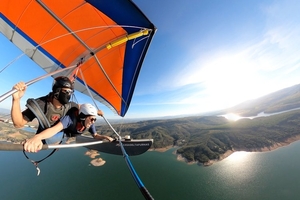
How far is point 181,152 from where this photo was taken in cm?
6850

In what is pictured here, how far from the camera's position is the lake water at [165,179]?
136ft

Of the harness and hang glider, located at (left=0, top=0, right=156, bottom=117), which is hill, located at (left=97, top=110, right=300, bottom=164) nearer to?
hang glider, located at (left=0, top=0, right=156, bottom=117)

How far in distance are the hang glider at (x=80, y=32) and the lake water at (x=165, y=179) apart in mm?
44575

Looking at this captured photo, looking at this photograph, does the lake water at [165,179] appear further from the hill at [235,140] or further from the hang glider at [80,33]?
the hang glider at [80,33]

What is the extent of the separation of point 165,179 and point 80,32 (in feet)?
178

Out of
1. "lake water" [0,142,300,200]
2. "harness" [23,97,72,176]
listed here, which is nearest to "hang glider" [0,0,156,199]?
"harness" [23,97,72,176]

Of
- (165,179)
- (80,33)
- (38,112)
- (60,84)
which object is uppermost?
(80,33)

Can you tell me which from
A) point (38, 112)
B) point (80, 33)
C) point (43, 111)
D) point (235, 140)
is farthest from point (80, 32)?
point (235, 140)


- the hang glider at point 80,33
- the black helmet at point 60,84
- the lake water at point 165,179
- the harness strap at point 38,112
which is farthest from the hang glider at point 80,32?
the lake water at point 165,179

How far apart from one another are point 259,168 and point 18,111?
66.7 metres

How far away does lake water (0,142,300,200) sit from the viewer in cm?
4138

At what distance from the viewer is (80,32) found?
378 cm

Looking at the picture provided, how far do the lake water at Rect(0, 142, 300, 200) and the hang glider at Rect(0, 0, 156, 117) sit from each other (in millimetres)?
44575

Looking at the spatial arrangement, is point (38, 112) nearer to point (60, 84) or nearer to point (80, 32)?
point (60, 84)
